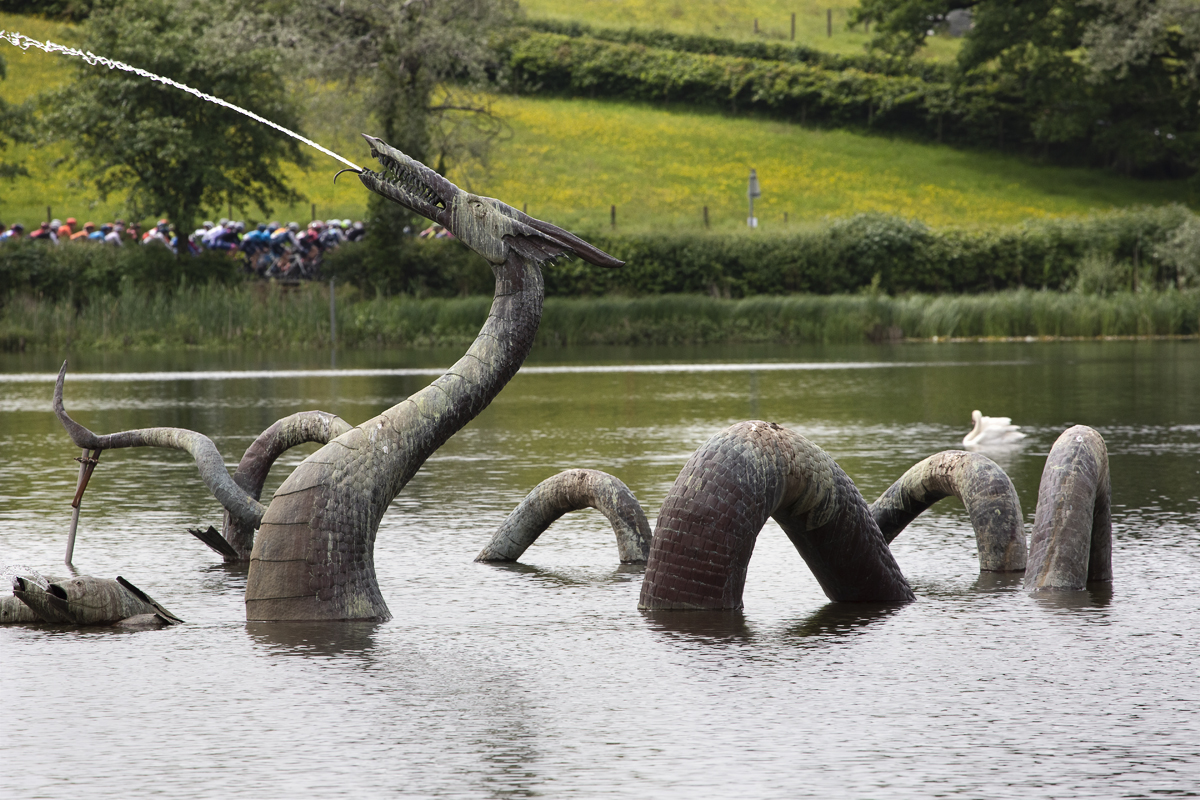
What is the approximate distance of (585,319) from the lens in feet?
129

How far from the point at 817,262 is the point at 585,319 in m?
8.39

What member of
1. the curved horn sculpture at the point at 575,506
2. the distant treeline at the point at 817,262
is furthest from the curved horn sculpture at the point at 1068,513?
the distant treeline at the point at 817,262

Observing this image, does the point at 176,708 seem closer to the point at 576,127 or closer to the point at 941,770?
the point at 941,770

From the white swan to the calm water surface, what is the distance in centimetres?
229

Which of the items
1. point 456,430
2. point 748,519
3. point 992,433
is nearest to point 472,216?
point 456,430

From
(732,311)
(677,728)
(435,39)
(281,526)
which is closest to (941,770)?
(677,728)

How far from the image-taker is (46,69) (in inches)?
2940

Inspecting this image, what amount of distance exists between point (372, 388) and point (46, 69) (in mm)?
59141

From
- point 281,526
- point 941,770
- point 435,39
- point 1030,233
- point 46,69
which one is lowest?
point 941,770

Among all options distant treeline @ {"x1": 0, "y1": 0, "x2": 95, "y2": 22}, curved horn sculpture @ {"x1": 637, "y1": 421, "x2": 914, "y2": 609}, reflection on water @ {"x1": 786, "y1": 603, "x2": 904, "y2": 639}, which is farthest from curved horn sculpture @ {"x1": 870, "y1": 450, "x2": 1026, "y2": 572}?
distant treeline @ {"x1": 0, "y1": 0, "x2": 95, "y2": 22}

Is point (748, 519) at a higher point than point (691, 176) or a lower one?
lower

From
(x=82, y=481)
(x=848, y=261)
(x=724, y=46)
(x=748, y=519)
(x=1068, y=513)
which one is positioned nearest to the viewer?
(x=748, y=519)

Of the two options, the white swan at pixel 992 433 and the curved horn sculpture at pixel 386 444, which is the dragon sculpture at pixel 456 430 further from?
the white swan at pixel 992 433

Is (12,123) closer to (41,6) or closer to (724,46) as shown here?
(41,6)
